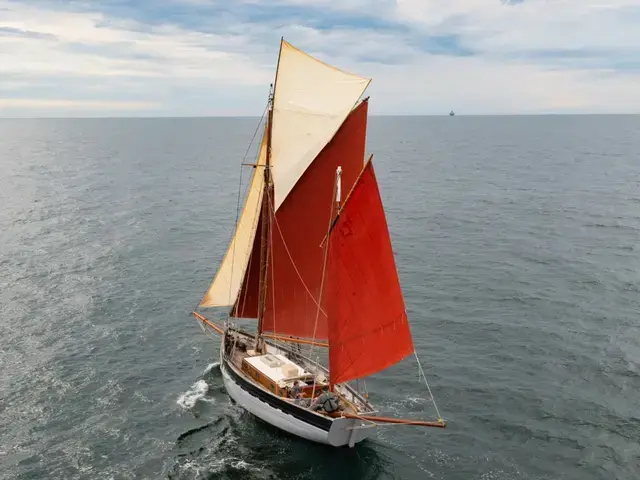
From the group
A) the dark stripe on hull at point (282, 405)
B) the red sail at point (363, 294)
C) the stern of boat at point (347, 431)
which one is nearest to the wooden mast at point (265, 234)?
the dark stripe on hull at point (282, 405)

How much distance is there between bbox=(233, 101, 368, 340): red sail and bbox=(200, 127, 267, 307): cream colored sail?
7.95ft

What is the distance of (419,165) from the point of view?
17988cm

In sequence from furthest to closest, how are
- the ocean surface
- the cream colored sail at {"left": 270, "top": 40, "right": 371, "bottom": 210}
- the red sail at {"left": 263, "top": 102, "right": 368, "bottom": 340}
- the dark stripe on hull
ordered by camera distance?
the red sail at {"left": 263, "top": 102, "right": 368, "bottom": 340}, the cream colored sail at {"left": 270, "top": 40, "right": 371, "bottom": 210}, the ocean surface, the dark stripe on hull

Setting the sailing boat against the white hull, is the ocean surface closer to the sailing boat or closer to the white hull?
the white hull

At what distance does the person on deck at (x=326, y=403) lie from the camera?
36125 mm

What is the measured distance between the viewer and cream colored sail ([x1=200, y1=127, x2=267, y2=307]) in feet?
152

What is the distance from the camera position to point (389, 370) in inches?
1927

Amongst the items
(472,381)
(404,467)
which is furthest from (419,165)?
(404,467)

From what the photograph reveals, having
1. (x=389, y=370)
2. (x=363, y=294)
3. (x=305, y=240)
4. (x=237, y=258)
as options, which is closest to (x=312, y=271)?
(x=305, y=240)

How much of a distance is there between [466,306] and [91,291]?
40.9m

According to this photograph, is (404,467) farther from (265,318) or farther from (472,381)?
(265,318)

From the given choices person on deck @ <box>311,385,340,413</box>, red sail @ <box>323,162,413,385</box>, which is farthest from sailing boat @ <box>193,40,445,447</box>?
person on deck @ <box>311,385,340,413</box>

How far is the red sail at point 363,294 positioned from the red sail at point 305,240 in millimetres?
4966

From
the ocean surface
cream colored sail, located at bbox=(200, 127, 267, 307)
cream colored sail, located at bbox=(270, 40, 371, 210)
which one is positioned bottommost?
the ocean surface
